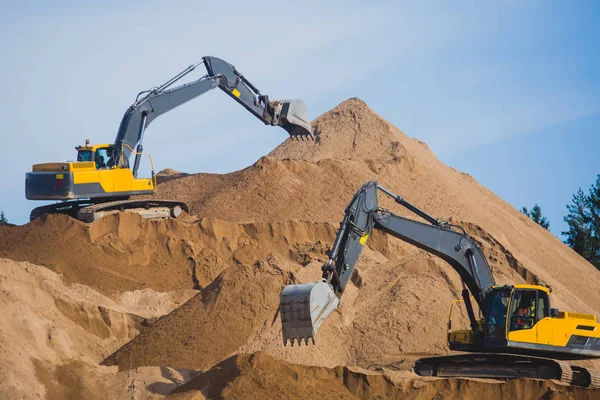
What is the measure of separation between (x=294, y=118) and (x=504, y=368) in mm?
15701

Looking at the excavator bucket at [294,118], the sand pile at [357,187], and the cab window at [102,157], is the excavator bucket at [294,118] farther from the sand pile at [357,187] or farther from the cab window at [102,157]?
the cab window at [102,157]

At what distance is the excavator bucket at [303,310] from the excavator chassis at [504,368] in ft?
10.2

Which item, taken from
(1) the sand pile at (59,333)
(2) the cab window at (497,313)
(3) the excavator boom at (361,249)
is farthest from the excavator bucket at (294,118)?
(2) the cab window at (497,313)

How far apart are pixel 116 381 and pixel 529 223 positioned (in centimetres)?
2294

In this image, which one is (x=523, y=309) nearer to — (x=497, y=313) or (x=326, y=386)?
(x=497, y=313)

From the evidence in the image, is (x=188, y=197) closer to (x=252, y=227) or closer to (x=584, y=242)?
(x=252, y=227)

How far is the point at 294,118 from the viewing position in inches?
1173

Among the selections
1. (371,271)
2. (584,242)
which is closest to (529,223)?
(584,242)

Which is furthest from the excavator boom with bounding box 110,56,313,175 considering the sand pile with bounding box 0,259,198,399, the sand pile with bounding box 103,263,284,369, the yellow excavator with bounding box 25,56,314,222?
the sand pile with bounding box 103,263,284,369

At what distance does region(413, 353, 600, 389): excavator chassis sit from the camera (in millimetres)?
15000

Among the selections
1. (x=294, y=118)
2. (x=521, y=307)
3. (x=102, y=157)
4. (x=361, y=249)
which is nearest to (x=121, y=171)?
(x=102, y=157)

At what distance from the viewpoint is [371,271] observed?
68.5 feet

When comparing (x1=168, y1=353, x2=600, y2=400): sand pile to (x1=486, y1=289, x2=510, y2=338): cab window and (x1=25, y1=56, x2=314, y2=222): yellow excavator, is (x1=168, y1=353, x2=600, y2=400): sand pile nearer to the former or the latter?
(x1=486, y1=289, x2=510, y2=338): cab window

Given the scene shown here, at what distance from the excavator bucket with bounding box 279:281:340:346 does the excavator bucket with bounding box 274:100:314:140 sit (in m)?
16.0
